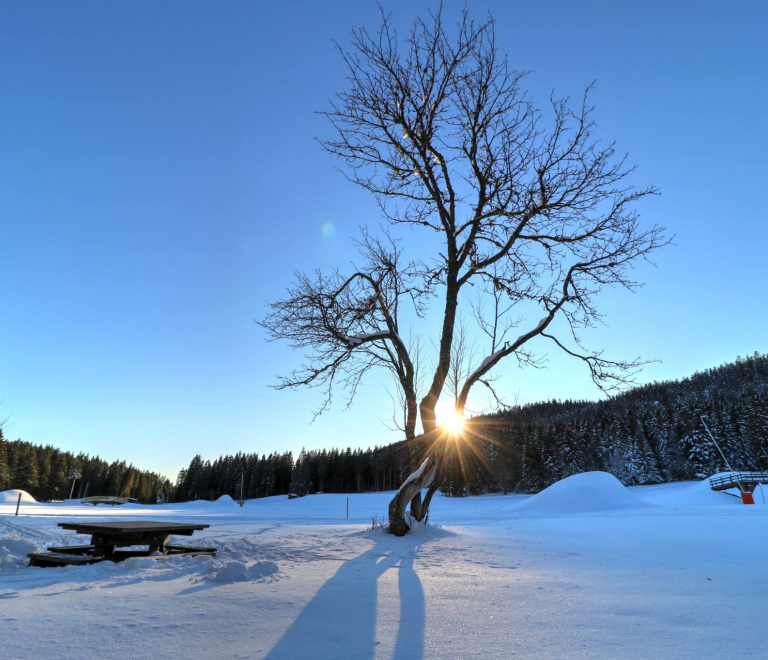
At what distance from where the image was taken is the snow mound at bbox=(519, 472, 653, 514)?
22.1 metres

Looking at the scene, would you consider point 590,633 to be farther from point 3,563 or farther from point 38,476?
point 38,476

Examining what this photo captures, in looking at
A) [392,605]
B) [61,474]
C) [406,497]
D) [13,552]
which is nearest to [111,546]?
[13,552]

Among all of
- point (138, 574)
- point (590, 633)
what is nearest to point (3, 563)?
point (138, 574)

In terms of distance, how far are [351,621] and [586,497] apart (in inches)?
928

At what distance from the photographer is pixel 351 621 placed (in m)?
3.28

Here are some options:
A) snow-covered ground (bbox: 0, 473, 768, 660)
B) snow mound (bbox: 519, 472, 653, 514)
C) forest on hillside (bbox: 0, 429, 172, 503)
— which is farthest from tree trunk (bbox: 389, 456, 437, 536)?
forest on hillside (bbox: 0, 429, 172, 503)

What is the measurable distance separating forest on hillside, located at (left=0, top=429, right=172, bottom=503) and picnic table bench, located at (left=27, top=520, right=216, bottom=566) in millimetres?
63100

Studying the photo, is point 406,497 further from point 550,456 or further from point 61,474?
point 61,474

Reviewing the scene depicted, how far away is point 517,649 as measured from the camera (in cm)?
276

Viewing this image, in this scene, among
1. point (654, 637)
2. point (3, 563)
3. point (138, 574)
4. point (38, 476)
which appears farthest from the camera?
point (38, 476)

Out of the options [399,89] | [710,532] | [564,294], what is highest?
[399,89]

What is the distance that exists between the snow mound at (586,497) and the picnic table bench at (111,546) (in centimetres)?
2044

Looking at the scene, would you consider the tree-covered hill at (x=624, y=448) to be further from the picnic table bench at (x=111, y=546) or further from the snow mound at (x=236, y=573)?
the snow mound at (x=236, y=573)

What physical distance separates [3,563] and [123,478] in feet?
399
